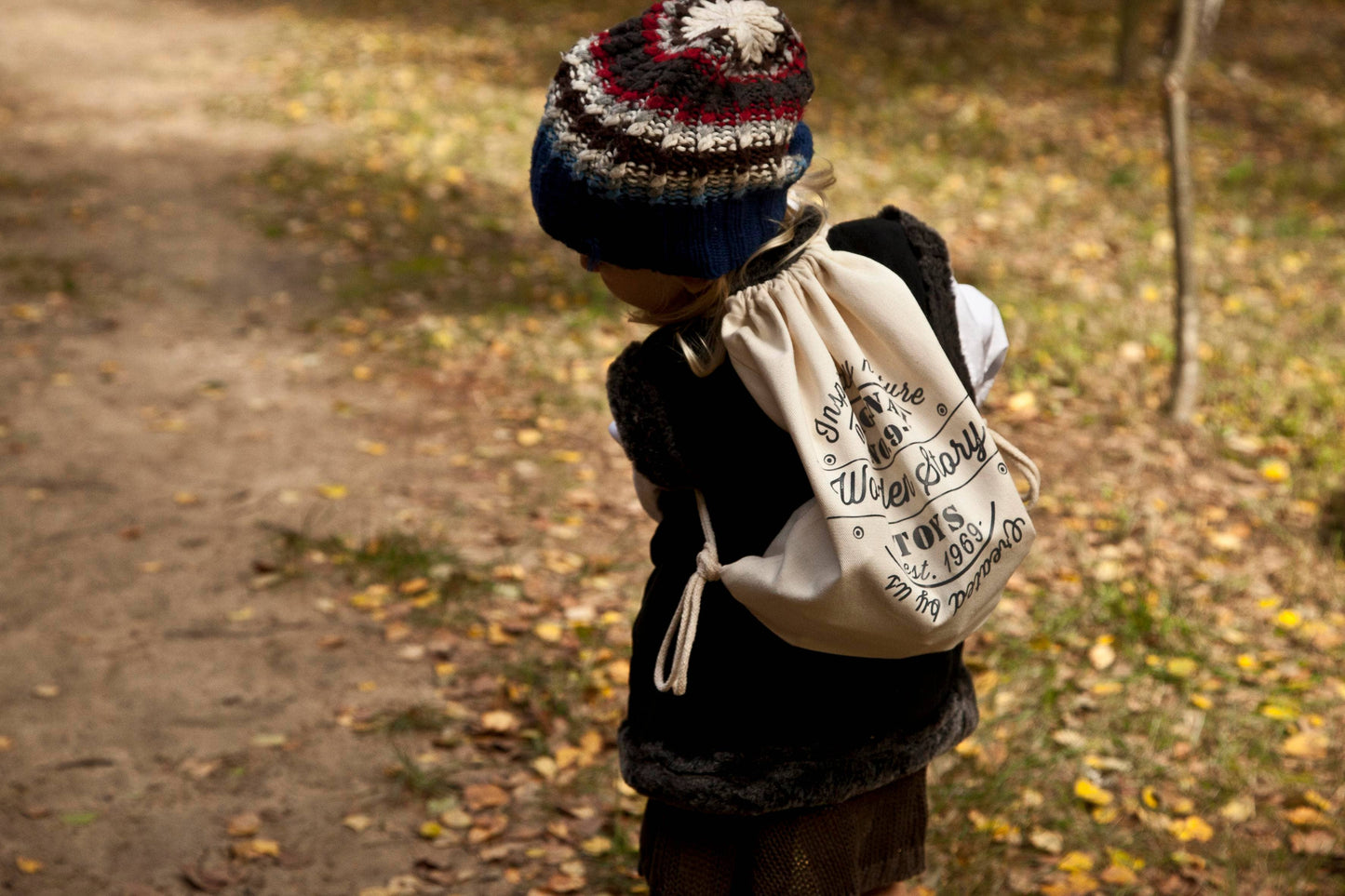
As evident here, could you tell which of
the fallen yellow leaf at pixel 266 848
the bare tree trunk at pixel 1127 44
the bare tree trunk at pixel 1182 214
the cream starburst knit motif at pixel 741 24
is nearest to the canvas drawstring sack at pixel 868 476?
the cream starburst knit motif at pixel 741 24

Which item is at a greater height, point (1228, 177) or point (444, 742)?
point (1228, 177)

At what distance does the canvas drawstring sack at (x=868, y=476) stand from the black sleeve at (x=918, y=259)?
0.42ft

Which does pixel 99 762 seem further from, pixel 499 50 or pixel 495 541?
pixel 499 50

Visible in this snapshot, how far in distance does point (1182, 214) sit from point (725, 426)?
3.62 meters

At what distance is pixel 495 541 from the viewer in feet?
13.7

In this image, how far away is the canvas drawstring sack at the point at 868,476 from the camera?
1.42 m

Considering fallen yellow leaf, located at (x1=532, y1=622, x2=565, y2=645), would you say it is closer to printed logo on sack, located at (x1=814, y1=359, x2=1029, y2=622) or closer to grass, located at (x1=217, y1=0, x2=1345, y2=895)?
grass, located at (x1=217, y1=0, x2=1345, y2=895)

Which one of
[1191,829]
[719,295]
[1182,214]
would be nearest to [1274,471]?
[1182,214]

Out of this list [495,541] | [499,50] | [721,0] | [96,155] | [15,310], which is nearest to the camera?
[721,0]

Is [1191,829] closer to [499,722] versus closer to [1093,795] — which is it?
[1093,795]

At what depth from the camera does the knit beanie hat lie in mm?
1418

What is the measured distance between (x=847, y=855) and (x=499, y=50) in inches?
398

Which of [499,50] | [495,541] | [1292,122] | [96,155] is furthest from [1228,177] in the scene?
[96,155]

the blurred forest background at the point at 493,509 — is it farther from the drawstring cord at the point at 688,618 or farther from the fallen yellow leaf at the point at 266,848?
the drawstring cord at the point at 688,618
